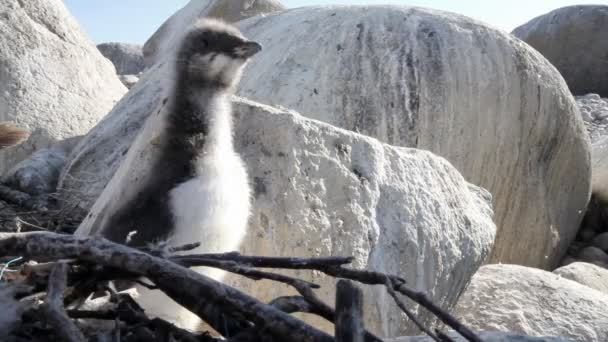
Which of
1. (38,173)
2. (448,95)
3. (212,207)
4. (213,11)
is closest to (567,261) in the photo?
(448,95)

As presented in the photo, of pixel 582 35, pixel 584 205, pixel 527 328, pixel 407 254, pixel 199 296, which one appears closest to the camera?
pixel 199 296

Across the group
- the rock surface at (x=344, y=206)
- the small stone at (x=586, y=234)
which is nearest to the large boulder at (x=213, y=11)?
the small stone at (x=586, y=234)

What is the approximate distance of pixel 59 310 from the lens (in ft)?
4.33

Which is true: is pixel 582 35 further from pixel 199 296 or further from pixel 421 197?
pixel 199 296

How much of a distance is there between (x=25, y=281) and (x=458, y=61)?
5.00 m

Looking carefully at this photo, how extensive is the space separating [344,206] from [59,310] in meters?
2.54

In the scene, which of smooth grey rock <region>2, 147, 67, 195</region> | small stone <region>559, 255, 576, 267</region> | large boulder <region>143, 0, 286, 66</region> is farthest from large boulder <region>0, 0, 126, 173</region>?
small stone <region>559, 255, 576, 267</region>

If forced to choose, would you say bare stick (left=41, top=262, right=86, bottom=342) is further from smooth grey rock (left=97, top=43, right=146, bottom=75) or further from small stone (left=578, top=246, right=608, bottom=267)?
smooth grey rock (left=97, top=43, right=146, bottom=75)

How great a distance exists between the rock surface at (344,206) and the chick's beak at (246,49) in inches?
8.2

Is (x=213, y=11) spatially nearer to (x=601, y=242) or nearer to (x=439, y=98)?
(x=439, y=98)

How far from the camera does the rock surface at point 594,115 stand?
37.1ft

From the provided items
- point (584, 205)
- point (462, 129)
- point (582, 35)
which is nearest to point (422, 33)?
point (462, 129)

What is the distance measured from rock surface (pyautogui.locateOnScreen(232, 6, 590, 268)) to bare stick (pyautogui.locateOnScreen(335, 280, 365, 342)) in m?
4.31

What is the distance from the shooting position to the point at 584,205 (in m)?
7.80
